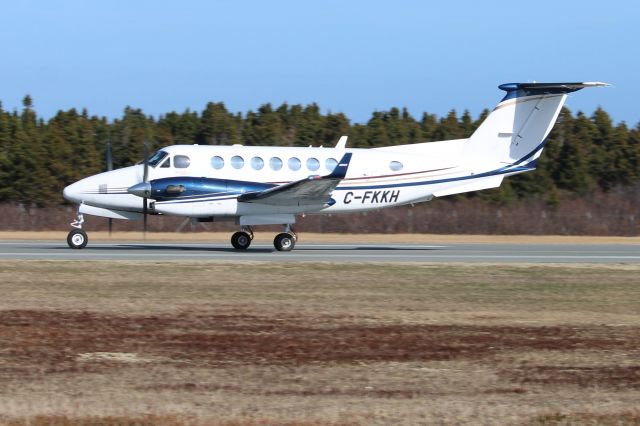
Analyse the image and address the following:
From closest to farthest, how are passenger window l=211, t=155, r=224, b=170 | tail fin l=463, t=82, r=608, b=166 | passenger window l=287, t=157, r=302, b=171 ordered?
passenger window l=211, t=155, r=224, b=170
passenger window l=287, t=157, r=302, b=171
tail fin l=463, t=82, r=608, b=166

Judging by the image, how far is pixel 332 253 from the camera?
81.4ft

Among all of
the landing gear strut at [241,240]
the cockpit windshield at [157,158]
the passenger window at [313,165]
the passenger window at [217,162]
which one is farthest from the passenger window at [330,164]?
the cockpit windshield at [157,158]

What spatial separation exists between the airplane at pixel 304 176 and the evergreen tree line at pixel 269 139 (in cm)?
2101

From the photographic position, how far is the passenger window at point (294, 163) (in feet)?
83.0

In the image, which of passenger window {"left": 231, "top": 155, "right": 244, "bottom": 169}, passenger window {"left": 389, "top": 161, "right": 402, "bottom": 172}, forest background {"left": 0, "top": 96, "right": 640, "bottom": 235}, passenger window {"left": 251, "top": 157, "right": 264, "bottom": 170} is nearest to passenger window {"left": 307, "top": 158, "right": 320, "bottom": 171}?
passenger window {"left": 251, "top": 157, "right": 264, "bottom": 170}

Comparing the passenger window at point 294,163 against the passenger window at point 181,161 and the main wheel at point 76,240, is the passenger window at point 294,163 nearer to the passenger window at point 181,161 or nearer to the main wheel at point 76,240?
the passenger window at point 181,161

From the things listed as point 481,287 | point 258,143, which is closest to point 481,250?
point 481,287

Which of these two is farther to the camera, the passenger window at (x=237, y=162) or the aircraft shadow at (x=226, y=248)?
the aircraft shadow at (x=226, y=248)

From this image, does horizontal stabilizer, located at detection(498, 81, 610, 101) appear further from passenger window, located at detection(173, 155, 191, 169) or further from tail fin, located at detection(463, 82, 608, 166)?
passenger window, located at detection(173, 155, 191, 169)

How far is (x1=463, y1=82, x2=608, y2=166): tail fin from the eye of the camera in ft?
86.1

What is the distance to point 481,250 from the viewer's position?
2678 centimetres

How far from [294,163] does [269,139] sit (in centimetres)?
2980

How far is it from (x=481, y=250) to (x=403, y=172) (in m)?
3.32

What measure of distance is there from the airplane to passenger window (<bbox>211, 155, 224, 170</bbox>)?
0.09 feet
